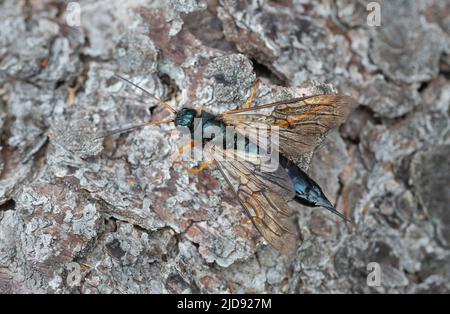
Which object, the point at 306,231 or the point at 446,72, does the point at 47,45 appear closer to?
the point at 306,231

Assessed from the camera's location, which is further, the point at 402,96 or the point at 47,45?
the point at 402,96

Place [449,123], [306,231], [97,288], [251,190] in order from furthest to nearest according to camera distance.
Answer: [449,123] → [306,231] → [251,190] → [97,288]

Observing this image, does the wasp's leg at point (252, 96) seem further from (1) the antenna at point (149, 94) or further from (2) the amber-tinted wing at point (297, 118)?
(1) the antenna at point (149, 94)

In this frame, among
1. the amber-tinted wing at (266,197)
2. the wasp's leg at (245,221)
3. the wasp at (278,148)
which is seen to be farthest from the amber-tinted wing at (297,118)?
the wasp's leg at (245,221)

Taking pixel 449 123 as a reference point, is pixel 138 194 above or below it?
below

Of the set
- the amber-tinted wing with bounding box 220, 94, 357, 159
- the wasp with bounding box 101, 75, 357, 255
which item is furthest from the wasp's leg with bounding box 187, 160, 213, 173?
the amber-tinted wing with bounding box 220, 94, 357, 159

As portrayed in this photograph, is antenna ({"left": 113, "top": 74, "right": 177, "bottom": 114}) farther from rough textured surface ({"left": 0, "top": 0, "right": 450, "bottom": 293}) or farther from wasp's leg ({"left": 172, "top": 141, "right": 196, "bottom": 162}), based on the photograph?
wasp's leg ({"left": 172, "top": 141, "right": 196, "bottom": 162})

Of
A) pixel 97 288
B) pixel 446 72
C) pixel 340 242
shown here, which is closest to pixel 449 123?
pixel 446 72

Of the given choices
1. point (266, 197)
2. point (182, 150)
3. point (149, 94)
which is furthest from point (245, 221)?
point (149, 94)
